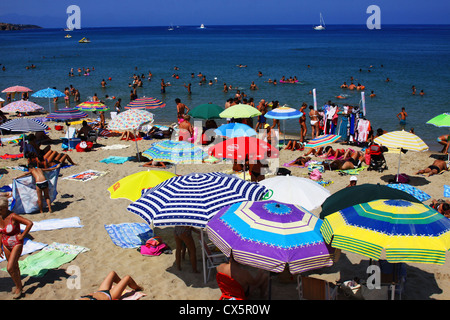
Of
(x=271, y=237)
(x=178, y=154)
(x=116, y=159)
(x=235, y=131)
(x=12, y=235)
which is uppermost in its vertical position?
(x=235, y=131)

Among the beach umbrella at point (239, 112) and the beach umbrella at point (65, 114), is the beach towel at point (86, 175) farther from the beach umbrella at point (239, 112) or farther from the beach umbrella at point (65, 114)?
the beach umbrella at point (239, 112)

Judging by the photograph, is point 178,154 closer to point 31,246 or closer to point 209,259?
point 209,259

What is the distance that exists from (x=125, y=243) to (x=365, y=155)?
8.02m

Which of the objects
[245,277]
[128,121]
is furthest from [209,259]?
[128,121]

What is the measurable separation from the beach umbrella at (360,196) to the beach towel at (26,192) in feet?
19.7

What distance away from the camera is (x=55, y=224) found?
7.92 meters

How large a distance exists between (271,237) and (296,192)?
1.90 m

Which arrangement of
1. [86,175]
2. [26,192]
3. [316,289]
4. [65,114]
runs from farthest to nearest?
[65,114], [86,175], [26,192], [316,289]

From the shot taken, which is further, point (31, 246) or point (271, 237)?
point (31, 246)

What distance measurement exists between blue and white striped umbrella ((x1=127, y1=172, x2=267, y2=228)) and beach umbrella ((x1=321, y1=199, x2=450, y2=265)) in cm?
146

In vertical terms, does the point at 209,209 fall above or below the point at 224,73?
below

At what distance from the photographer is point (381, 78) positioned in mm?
36219

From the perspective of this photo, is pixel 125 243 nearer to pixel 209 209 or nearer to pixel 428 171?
pixel 209 209
